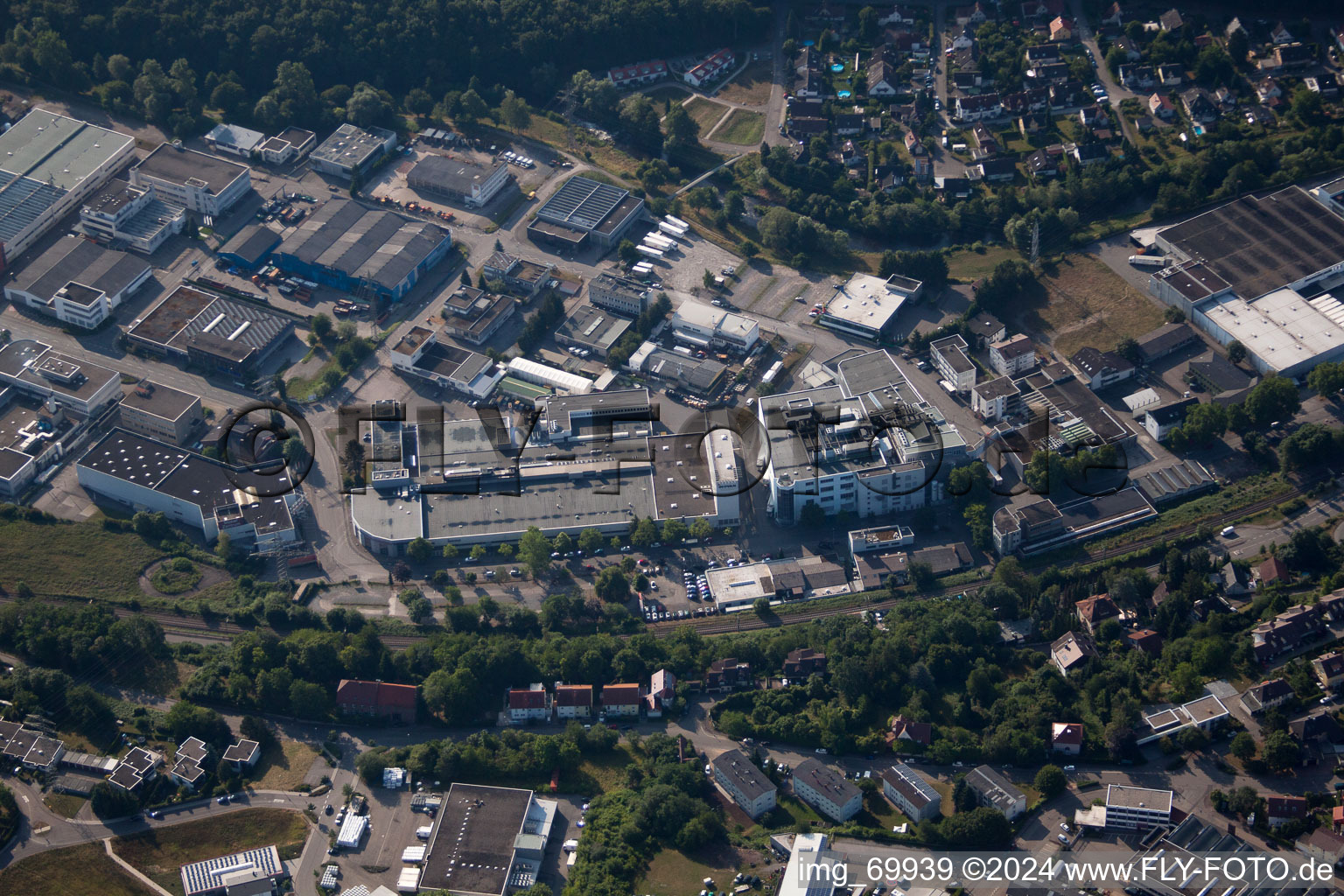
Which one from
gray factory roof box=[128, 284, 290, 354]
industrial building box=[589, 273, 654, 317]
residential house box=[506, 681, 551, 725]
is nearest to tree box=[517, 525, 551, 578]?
residential house box=[506, 681, 551, 725]

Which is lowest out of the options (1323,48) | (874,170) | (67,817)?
(67,817)

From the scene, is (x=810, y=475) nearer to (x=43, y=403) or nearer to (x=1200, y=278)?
(x=1200, y=278)

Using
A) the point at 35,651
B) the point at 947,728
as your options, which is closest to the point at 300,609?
the point at 35,651

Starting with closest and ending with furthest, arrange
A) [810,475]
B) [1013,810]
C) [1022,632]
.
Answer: [1013,810], [1022,632], [810,475]

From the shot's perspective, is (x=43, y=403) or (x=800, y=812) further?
(x=43, y=403)

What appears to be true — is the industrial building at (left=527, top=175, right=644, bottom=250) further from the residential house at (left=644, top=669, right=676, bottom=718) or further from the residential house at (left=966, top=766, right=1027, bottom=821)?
the residential house at (left=966, top=766, right=1027, bottom=821)

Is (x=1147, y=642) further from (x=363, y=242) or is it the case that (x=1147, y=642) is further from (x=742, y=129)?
(x=363, y=242)

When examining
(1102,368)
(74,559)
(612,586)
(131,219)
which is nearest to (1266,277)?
(1102,368)
